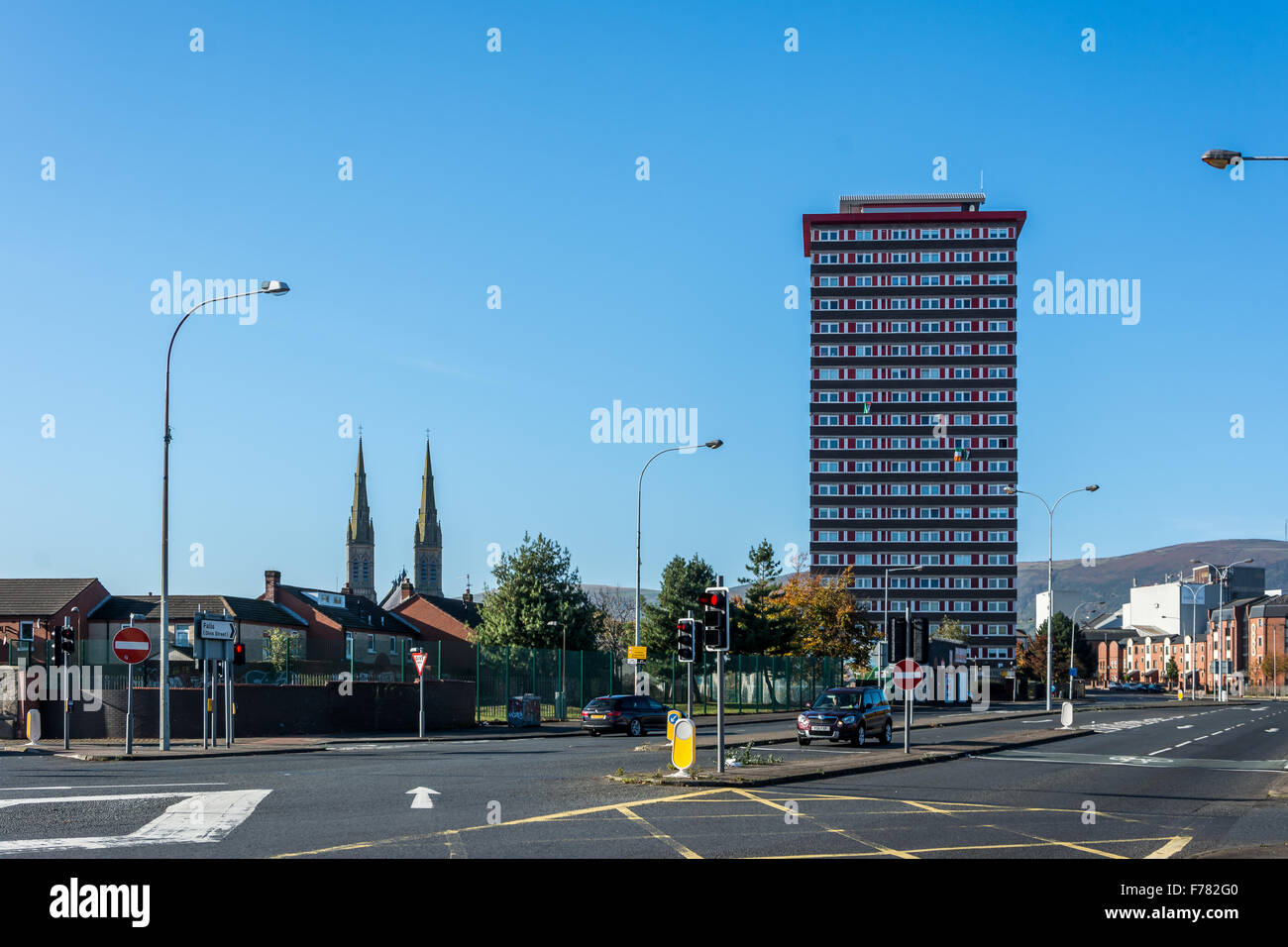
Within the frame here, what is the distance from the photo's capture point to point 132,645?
26781 mm

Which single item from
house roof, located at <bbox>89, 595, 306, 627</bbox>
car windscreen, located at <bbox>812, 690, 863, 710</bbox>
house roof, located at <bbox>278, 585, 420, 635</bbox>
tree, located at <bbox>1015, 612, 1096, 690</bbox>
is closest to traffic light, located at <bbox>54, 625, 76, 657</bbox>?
car windscreen, located at <bbox>812, 690, 863, 710</bbox>

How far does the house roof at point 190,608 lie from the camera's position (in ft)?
274

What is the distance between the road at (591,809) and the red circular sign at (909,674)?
2.23 m

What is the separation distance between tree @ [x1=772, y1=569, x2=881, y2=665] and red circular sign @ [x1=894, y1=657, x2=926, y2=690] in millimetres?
51505

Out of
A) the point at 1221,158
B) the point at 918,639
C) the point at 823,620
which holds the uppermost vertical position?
the point at 1221,158

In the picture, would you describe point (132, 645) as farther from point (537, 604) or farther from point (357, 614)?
point (357, 614)

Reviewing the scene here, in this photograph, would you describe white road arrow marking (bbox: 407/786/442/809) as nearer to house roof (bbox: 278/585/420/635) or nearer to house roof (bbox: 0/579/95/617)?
house roof (bbox: 0/579/95/617)

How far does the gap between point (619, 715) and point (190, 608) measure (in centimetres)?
5818

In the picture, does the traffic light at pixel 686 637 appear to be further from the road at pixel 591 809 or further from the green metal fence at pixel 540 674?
the green metal fence at pixel 540 674

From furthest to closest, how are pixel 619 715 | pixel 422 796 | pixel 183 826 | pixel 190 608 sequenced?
pixel 190 608 < pixel 619 715 < pixel 422 796 < pixel 183 826

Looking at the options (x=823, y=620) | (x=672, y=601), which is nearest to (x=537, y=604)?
(x=672, y=601)
